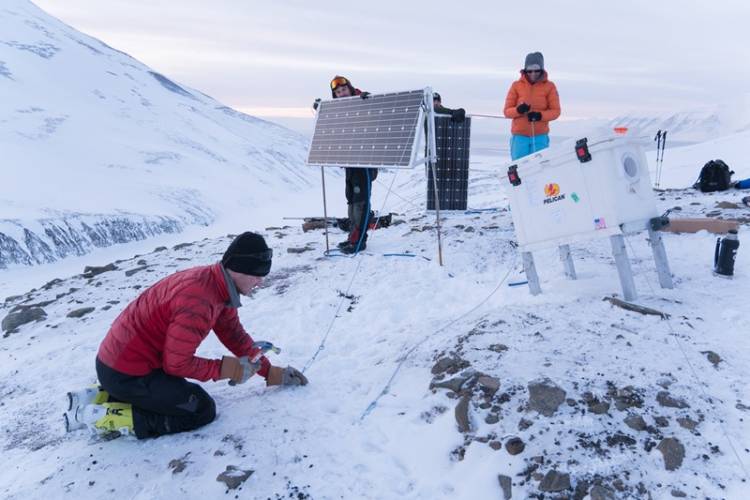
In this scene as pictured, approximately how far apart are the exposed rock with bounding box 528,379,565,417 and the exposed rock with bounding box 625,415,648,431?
0.41 metres

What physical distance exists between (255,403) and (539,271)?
13.5ft

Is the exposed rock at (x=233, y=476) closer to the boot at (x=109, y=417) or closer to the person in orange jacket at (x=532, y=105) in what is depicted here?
the boot at (x=109, y=417)

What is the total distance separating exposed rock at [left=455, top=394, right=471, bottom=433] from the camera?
11.0 feet

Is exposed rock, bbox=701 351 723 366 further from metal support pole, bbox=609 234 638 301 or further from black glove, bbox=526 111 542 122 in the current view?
black glove, bbox=526 111 542 122

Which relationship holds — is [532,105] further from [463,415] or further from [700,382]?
[463,415]

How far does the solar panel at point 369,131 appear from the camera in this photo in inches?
268

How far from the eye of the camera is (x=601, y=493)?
2621 mm

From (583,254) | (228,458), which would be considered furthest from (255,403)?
(583,254)

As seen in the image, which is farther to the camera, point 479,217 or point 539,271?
point 479,217

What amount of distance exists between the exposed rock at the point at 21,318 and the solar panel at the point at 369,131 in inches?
195

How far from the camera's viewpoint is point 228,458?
3332 mm

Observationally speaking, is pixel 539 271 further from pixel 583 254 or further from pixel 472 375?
pixel 472 375

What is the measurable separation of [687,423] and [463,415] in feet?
4.54

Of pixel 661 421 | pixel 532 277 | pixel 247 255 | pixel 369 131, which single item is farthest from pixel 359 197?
pixel 661 421
